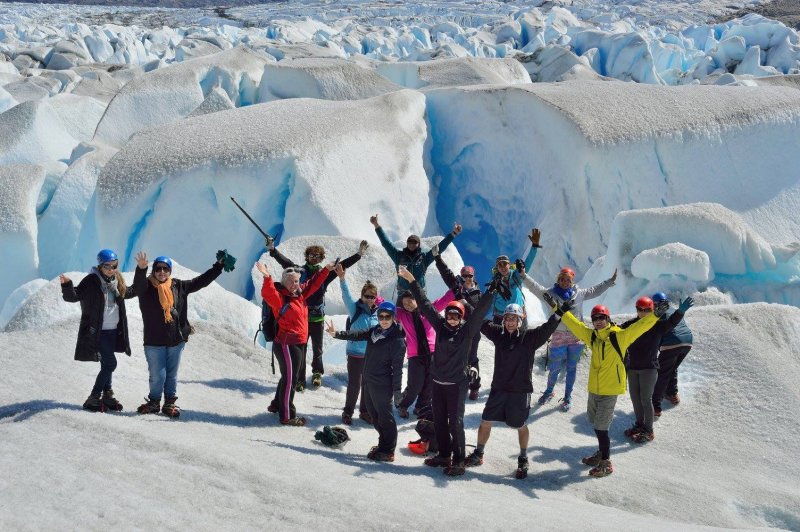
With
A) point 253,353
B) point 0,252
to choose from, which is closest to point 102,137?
point 0,252

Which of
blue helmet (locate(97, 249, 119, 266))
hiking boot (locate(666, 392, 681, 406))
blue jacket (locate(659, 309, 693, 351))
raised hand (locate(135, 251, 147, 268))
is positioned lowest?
hiking boot (locate(666, 392, 681, 406))

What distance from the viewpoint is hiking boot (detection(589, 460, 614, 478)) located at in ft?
18.2

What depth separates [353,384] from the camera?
233 inches

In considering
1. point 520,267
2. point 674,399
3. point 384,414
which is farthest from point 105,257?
point 674,399

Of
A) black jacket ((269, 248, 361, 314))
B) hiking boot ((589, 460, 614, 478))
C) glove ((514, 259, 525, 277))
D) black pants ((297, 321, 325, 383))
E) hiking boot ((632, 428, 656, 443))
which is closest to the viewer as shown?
hiking boot ((589, 460, 614, 478))

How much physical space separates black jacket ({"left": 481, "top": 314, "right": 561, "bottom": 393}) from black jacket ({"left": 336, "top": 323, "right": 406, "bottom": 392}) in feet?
1.86

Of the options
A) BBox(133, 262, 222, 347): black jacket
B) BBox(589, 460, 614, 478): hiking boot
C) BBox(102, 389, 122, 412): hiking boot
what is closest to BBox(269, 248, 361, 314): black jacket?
BBox(133, 262, 222, 347): black jacket

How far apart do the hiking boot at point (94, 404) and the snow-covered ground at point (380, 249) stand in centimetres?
6

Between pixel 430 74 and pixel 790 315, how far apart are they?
1496 centimetres

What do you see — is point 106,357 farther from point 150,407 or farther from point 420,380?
point 420,380

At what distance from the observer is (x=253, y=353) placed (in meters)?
7.21

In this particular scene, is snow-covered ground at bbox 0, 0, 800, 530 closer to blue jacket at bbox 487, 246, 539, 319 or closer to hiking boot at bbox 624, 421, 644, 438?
hiking boot at bbox 624, 421, 644, 438

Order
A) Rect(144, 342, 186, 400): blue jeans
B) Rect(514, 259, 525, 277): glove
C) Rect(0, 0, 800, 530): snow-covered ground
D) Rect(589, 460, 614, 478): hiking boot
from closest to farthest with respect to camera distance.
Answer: Rect(0, 0, 800, 530): snow-covered ground → Rect(144, 342, 186, 400): blue jeans → Rect(589, 460, 614, 478): hiking boot → Rect(514, 259, 525, 277): glove

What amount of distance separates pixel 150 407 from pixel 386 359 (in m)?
1.62
